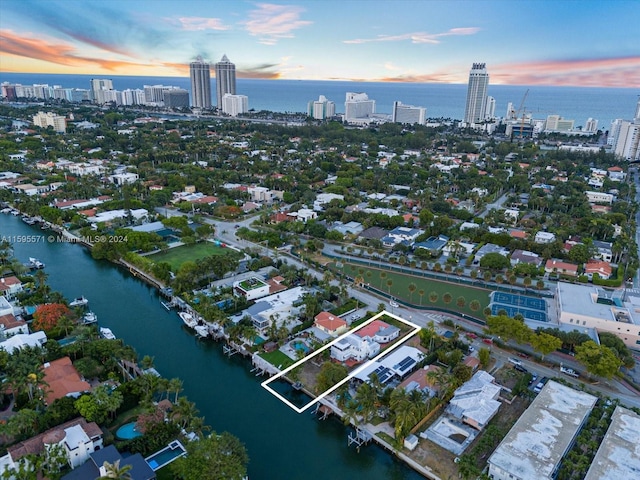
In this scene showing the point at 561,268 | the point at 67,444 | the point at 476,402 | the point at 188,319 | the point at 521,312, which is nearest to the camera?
the point at 67,444

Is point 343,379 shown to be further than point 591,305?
No

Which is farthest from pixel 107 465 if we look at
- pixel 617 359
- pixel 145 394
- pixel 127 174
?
pixel 127 174

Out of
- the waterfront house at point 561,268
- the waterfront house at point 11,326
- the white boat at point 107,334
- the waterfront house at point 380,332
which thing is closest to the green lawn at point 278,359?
the waterfront house at point 380,332

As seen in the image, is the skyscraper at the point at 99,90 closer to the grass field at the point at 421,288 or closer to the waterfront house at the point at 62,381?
the grass field at the point at 421,288

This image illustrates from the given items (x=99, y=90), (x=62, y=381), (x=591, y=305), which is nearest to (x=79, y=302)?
(x=62, y=381)

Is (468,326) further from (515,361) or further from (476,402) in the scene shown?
(476,402)

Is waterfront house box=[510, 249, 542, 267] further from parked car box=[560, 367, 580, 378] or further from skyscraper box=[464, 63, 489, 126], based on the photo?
skyscraper box=[464, 63, 489, 126]

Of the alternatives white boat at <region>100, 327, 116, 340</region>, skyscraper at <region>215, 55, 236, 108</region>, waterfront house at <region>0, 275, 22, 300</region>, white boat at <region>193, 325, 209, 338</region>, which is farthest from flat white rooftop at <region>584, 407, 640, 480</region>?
skyscraper at <region>215, 55, 236, 108</region>
